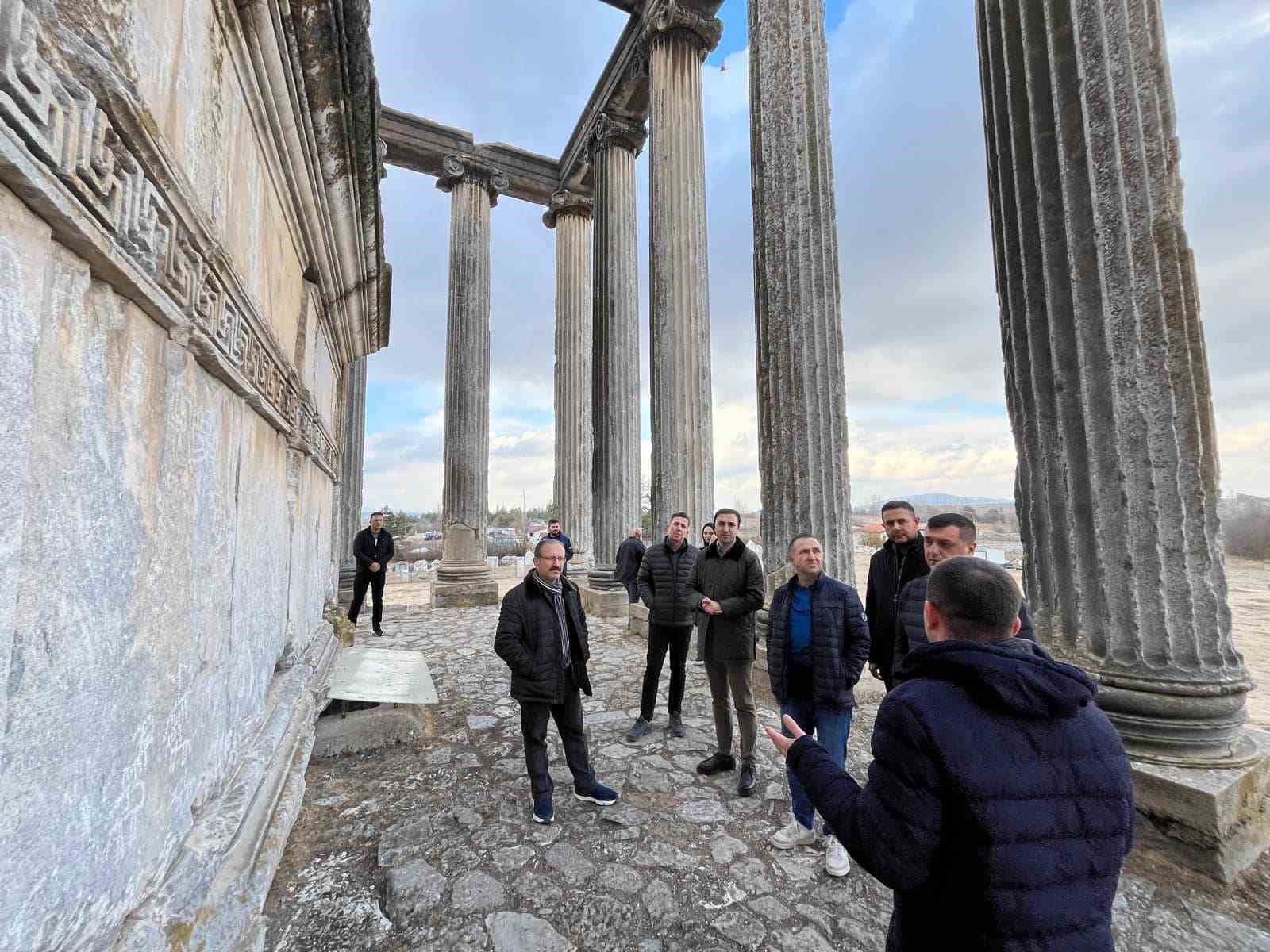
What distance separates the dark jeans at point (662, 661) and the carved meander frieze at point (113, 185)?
3471 mm

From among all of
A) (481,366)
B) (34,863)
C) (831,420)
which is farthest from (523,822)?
(481,366)

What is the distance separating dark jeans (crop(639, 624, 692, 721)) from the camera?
454 cm

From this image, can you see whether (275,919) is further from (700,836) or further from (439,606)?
(439,606)

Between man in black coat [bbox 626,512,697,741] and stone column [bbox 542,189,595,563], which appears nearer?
man in black coat [bbox 626,512,697,741]

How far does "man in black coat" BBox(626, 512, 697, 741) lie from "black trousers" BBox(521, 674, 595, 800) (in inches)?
41.9

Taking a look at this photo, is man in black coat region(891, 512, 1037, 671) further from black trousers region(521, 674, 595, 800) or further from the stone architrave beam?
the stone architrave beam

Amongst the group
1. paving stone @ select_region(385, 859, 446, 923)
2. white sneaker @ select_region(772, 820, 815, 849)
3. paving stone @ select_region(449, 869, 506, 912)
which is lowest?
white sneaker @ select_region(772, 820, 815, 849)

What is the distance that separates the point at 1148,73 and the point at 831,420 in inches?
114

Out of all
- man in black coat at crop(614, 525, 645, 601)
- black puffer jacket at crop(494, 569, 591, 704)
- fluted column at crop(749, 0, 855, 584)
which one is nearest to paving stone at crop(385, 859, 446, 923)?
black puffer jacket at crop(494, 569, 591, 704)

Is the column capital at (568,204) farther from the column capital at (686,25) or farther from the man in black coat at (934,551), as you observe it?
the man in black coat at (934,551)

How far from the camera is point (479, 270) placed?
42.8 feet

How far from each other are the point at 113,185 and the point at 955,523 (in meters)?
3.13

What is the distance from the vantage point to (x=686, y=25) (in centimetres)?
874

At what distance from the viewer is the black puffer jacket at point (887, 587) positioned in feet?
10.8
